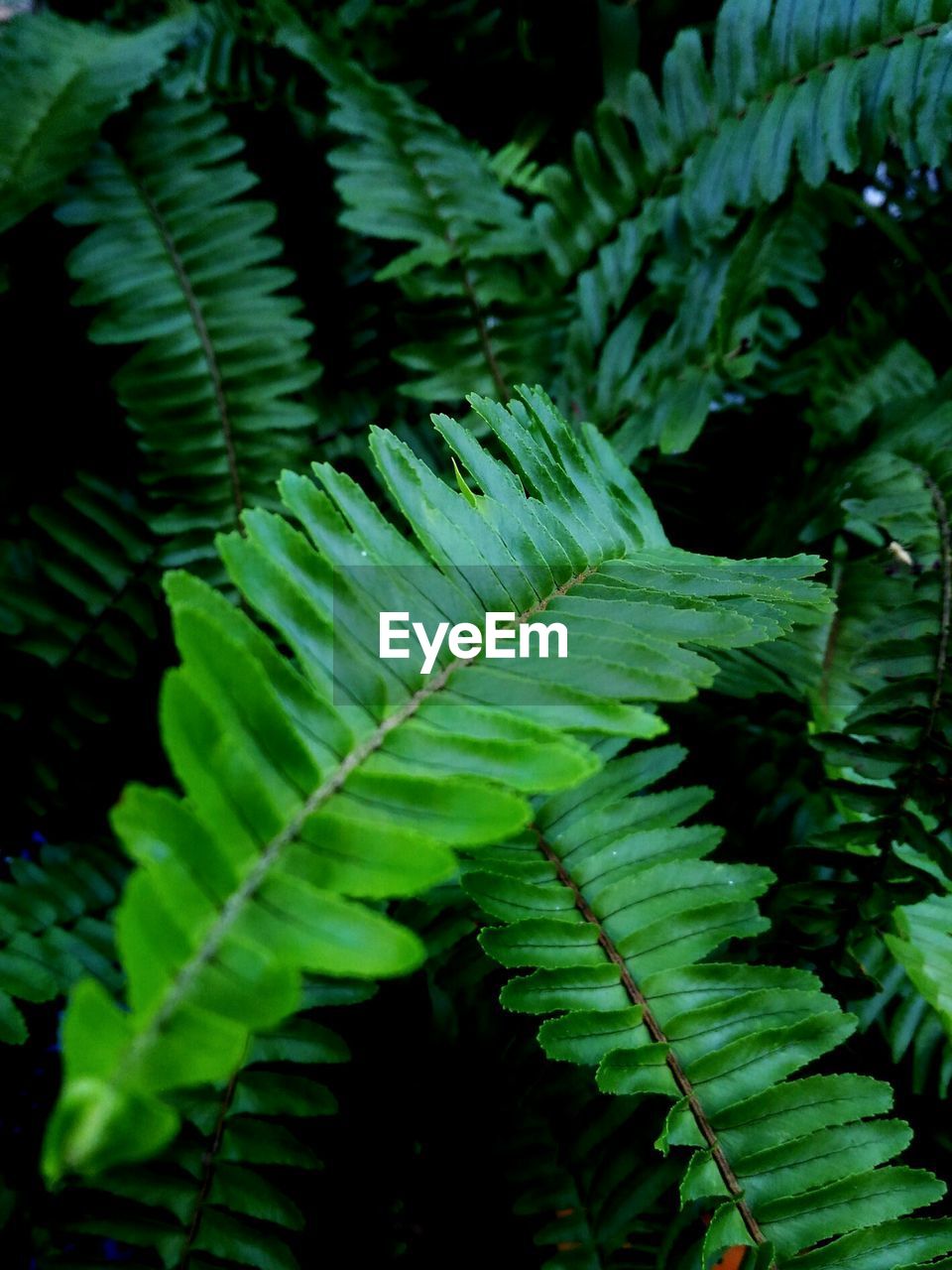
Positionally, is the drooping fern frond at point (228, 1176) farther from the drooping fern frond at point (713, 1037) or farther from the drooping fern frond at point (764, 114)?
the drooping fern frond at point (764, 114)

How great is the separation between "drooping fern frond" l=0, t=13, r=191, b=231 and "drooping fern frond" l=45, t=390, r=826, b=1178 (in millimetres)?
652

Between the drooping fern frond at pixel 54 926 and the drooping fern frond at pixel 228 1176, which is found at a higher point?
the drooping fern frond at pixel 54 926

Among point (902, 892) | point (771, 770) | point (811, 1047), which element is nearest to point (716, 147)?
point (771, 770)

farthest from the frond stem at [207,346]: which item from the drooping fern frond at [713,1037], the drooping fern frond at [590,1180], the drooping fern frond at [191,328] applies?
the drooping fern frond at [590,1180]

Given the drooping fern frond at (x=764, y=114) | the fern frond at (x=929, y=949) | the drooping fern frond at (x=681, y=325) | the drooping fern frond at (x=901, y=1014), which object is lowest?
the drooping fern frond at (x=901, y=1014)

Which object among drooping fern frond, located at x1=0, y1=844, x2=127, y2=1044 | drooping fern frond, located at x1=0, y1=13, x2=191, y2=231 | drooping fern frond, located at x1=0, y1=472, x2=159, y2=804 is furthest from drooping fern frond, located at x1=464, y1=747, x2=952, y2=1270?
drooping fern frond, located at x1=0, y1=13, x2=191, y2=231

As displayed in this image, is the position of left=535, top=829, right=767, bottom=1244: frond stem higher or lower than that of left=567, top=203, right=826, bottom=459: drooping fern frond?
lower

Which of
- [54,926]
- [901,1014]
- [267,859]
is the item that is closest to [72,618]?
[54,926]

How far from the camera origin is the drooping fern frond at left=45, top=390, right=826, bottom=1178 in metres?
0.25

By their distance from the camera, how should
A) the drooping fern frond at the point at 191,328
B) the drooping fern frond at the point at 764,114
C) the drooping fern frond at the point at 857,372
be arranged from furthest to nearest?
the drooping fern frond at the point at 857,372 < the drooping fern frond at the point at 191,328 < the drooping fern frond at the point at 764,114

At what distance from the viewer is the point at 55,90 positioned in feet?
3.14

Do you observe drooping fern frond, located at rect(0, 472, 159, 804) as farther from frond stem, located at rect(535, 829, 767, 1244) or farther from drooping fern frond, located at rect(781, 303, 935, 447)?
drooping fern frond, located at rect(781, 303, 935, 447)

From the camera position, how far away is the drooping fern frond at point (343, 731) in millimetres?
252

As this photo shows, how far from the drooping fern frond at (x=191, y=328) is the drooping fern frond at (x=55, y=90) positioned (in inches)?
2.1
